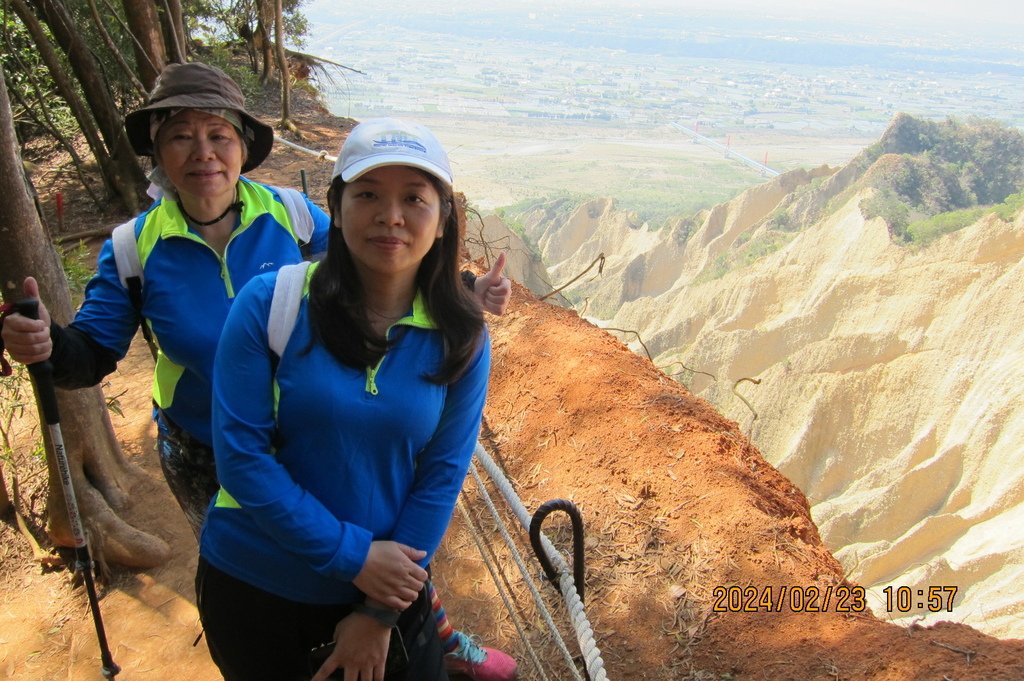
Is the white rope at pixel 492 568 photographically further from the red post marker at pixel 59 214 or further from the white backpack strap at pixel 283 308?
the red post marker at pixel 59 214

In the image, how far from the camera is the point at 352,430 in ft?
4.61

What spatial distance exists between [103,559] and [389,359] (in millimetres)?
2637

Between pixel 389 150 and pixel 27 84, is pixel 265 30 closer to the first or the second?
pixel 27 84

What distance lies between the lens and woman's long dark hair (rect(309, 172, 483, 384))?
1.42m

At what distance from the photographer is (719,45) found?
105m

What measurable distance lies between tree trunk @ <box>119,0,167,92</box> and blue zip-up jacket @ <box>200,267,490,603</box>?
587 cm

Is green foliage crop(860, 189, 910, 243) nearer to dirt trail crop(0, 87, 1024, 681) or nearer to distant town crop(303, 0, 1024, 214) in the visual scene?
distant town crop(303, 0, 1024, 214)

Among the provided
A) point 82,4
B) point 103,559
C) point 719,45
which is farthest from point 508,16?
point 103,559

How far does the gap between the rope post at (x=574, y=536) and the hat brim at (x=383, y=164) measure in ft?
3.06

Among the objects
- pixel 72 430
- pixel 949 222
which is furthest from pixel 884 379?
pixel 72 430

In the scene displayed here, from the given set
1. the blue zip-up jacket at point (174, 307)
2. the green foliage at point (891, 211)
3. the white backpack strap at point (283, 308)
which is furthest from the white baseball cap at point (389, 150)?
the green foliage at point (891, 211)

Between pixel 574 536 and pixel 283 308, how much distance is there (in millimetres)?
1140

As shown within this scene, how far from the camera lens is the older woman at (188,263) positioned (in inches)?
73.1

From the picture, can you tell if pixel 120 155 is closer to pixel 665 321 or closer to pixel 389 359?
pixel 389 359
